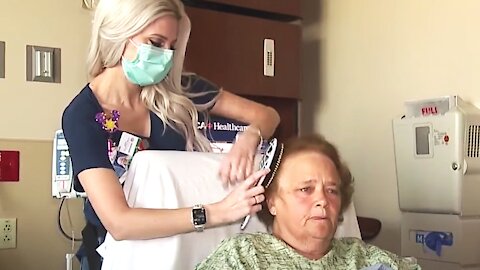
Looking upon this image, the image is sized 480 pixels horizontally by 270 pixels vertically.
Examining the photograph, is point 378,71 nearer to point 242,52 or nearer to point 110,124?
point 242,52

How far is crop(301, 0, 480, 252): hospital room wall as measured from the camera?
7.35ft

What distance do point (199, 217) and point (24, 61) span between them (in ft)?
3.47

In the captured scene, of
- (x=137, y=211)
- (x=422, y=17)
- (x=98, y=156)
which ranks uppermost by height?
(x=422, y=17)

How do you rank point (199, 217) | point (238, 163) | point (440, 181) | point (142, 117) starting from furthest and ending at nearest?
point (440, 181) < point (142, 117) < point (238, 163) < point (199, 217)

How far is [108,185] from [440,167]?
3.71 ft

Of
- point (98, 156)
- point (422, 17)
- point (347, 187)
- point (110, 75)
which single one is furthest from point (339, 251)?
point (422, 17)

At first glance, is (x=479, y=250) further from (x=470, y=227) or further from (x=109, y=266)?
(x=109, y=266)

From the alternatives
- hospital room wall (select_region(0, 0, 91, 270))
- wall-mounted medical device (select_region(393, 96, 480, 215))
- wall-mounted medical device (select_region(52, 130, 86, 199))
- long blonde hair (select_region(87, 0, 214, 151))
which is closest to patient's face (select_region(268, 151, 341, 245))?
long blonde hair (select_region(87, 0, 214, 151))

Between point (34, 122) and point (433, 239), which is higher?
point (34, 122)

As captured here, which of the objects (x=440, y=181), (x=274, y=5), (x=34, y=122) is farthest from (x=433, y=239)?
(x=34, y=122)

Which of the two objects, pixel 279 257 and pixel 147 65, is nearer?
pixel 279 257

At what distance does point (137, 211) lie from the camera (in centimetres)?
145

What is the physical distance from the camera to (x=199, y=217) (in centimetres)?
144

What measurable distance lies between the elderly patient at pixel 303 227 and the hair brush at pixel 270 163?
0.03ft
